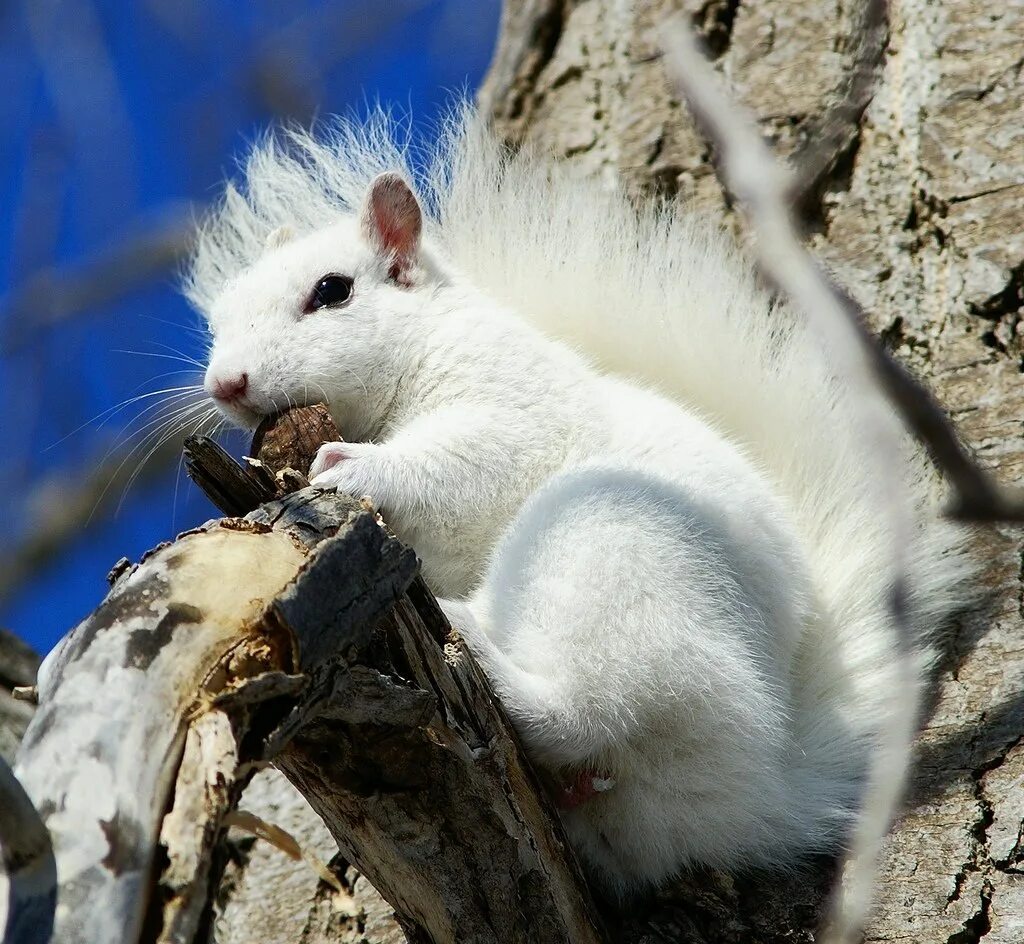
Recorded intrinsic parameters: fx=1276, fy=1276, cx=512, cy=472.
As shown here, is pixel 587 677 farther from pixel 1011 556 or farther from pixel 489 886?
pixel 1011 556

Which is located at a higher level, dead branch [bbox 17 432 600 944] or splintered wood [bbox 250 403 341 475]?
splintered wood [bbox 250 403 341 475]

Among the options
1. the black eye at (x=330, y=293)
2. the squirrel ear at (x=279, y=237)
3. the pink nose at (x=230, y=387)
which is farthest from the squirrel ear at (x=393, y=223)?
the pink nose at (x=230, y=387)

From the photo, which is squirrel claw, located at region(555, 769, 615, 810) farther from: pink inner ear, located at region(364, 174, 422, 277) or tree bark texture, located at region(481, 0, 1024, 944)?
pink inner ear, located at region(364, 174, 422, 277)

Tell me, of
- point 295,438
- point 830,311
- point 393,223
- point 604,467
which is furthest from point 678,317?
point 830,311

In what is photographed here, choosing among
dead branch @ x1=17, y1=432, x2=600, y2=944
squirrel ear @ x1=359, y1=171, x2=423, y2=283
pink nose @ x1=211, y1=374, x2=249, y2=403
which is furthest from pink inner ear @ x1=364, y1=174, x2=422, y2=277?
dead branch @ x1=17, y1=432, x2=600, y2=944

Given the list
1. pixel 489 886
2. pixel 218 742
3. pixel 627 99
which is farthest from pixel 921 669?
pixel 627 99

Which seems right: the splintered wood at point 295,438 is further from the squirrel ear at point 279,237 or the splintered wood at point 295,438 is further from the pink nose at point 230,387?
the squirrel ear at point 279,237
